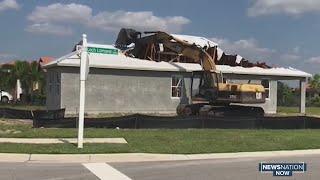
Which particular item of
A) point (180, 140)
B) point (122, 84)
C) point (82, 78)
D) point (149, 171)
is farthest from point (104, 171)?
point (122, 84)

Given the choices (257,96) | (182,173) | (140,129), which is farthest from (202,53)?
(182,173)

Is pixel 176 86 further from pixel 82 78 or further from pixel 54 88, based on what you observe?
pixel 82 78

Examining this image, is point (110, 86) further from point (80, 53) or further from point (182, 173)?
point (182, 173)

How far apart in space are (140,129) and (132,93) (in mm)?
11837

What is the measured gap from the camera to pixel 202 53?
3309 centimetres

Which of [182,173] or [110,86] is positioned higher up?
[110,86]

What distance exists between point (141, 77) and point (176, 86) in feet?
8.29

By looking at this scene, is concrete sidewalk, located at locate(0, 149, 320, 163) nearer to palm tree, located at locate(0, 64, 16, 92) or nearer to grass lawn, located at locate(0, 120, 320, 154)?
grass lawn, located at locate(0, 120, 320, 154)

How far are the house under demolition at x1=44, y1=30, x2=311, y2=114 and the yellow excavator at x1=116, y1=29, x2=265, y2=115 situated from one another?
2.5 inches

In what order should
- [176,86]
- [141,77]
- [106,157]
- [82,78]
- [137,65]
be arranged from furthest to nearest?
[176,86] < [141,77] < [137,65] < [82,78] < [106,157]

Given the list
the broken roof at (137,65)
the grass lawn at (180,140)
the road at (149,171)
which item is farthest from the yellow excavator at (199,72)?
the road at (149,171)

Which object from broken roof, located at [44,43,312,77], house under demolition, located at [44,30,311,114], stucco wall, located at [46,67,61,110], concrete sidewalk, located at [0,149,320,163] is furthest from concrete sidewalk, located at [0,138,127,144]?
stucco wall, located at [46,67,61,110]

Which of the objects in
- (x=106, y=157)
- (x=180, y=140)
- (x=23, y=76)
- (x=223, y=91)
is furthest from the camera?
(x=23, y=76)

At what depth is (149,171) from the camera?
43.0 feet
